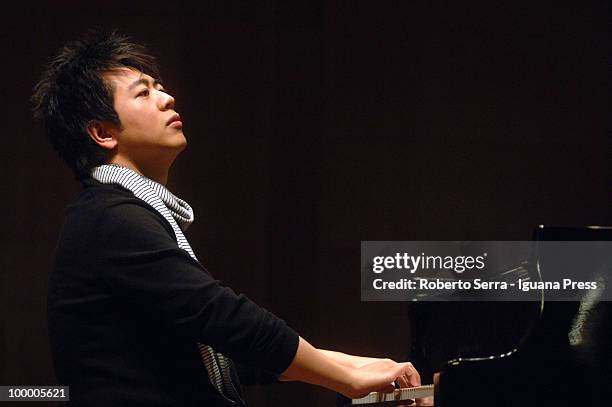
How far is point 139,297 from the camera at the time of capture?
4.92ft

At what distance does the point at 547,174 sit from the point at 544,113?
30 cm

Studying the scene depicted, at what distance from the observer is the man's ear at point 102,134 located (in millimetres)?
1791

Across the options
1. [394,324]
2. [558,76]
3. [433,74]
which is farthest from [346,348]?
[558,76]

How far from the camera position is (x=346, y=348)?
408cm

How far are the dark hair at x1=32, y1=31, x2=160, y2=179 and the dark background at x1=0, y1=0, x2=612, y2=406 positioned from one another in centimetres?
209

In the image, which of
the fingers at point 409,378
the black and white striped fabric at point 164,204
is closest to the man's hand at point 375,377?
the fingers at point 409,378

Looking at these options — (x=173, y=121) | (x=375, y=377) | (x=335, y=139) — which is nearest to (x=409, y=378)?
(x=375, y=377)

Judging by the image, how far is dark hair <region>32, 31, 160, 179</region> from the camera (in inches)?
70.7

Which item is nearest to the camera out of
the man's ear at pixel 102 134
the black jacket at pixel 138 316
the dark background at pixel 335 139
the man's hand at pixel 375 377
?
the black jacket at pixel 138 316

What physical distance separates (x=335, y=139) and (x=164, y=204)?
2.39 metres

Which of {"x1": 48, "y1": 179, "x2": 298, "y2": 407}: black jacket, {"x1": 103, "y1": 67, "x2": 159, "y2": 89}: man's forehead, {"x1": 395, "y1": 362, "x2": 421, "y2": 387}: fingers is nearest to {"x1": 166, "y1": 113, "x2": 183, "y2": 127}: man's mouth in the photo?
{"x1": 103, "y1": 67, "x2": 159, "y2": 89}: man's forehead

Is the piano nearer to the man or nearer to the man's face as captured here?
the man

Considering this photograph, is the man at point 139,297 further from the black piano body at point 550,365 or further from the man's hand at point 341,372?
the black piano body at point 550,365

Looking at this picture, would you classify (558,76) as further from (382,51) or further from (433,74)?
(382,51)
